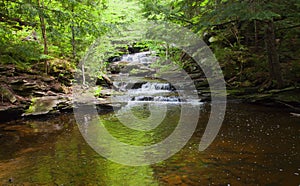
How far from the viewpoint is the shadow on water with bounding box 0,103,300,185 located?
3.65 m

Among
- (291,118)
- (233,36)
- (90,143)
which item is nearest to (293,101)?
(291,118)

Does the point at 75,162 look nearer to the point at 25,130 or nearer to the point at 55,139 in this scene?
the point at 55,139

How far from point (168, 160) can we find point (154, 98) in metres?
8.71

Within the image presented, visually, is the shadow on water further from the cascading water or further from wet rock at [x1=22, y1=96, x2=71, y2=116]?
the cascading water

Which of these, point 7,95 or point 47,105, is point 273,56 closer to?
point 47,105

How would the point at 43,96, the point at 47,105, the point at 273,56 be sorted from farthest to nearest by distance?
the point at 43,96, the point at 47,105, the point at 273,56

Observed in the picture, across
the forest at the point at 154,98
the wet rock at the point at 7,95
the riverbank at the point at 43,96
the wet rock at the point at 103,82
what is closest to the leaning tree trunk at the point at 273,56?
the forest at the point at 154,98

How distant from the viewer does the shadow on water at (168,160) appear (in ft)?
12.0

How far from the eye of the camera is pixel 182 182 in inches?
140

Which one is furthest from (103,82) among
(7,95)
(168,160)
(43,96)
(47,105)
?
(168,160)

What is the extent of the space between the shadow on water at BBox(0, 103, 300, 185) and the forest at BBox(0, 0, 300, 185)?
24 mm

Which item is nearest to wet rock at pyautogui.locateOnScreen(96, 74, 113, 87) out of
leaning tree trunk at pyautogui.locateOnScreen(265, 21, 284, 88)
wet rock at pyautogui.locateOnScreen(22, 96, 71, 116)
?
wet rock at pyautogui.locateOnScreen(22, 96, 71, 116)

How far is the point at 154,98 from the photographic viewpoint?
518 inches

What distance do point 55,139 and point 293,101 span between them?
8144mm
